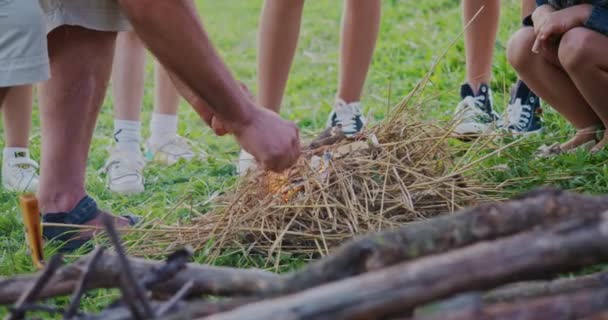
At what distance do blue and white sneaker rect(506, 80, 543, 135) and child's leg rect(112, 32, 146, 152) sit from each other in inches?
62.6

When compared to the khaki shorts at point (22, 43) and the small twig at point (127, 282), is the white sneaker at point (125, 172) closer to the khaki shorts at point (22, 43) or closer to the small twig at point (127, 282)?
the khaki shorts at point (22, 43)

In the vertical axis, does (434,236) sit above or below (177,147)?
above

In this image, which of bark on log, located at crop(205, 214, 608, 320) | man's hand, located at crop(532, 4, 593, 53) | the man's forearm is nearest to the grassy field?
man's hand, located at crop(532, 4, 593, 53)

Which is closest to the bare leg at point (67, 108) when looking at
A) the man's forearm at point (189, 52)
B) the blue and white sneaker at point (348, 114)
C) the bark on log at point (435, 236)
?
the man's forearm at point (189, 52)

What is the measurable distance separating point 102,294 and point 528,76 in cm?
187

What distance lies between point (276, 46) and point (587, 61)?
1.21 m

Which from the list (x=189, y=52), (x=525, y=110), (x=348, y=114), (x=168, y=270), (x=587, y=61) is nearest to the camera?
(x=168, y=270)

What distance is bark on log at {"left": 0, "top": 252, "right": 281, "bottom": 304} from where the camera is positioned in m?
1.44

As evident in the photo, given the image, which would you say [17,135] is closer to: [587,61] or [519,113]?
[519,113]

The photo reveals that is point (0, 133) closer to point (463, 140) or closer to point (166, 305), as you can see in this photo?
point (463, 140)

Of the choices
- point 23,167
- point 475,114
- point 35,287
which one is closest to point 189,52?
point 35,287

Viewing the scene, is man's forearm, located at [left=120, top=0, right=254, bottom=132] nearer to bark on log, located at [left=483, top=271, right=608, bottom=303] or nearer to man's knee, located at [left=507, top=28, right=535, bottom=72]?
bark on log, located at [left=483, top=271, right=608, bottom=303]

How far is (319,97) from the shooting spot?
17.0 feet

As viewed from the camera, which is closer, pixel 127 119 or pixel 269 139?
pixel 269 139
